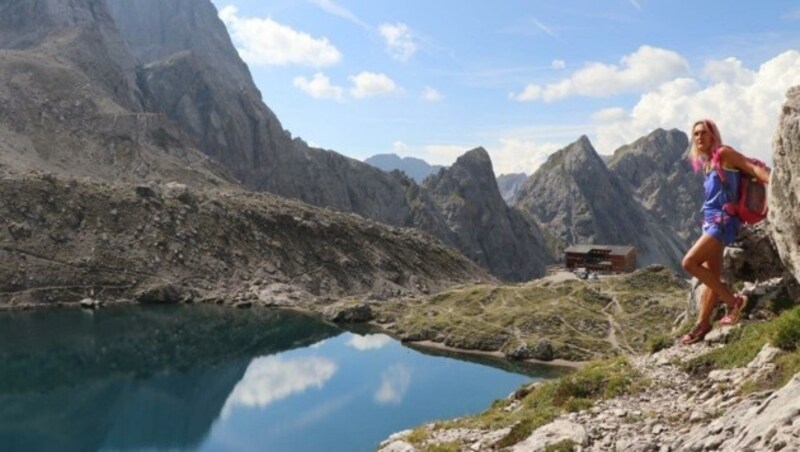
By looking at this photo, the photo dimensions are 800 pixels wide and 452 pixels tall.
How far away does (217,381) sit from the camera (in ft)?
298

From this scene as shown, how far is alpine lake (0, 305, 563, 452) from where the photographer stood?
66.4 metres

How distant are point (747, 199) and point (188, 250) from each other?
140342 mm

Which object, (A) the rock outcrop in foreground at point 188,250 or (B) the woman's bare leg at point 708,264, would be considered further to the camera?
(A) the rock outcrop in foreground at point 188,250

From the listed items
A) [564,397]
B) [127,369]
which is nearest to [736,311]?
[564,397]

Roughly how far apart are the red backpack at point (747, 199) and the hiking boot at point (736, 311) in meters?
3.21

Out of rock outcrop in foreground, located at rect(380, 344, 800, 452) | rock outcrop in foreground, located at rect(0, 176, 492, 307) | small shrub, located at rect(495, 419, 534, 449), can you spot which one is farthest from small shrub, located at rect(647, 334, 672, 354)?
rock outcrop in foreground, located at rect(0, 176, 492, 307)

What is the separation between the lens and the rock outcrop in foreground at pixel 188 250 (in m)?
125

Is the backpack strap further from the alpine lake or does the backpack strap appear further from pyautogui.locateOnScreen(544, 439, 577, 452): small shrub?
the alpine lake

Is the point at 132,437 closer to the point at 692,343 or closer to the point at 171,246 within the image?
the point at 692,343

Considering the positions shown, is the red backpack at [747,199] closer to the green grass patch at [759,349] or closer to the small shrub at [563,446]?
the green grass patch at [759,349]

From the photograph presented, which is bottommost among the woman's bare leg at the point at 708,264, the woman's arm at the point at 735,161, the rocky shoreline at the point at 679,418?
the rocky shoreline at the point at 679,418

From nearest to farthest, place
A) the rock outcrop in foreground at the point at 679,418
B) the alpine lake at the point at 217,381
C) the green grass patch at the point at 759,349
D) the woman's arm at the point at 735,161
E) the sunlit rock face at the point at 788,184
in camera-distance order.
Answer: the rock outcrop in foreground at the point at 679,418 < the sunlit rock face at the point at 788,184 < the green grass patch at the point at 759,349 < the woman's arm at the point at 735,161 < the alpine lake at the point at 217,381

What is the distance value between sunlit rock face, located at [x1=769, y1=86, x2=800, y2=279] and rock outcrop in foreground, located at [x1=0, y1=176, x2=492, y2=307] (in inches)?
5047

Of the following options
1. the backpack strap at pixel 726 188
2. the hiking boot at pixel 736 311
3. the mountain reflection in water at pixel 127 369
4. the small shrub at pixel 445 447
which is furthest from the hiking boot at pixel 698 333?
the mountain reflection in water at pixel 127 369
